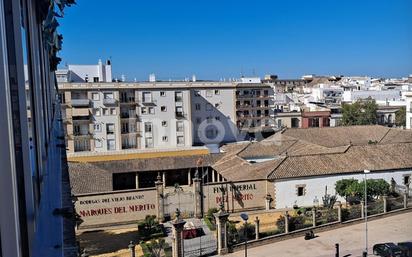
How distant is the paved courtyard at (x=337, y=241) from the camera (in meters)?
13.3

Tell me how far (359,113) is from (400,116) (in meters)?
3.66

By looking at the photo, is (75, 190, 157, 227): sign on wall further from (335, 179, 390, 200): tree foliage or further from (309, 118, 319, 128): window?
(309, 118, 319, 128): window

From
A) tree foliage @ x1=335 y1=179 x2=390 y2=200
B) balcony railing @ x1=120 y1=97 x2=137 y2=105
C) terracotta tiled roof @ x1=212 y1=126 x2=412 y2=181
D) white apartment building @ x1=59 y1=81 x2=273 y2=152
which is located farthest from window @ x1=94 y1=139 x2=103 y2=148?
tree foliage @ x1=335 y1=179 x2=390 y2=200

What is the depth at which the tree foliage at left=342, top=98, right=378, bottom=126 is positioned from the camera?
36.9 metres

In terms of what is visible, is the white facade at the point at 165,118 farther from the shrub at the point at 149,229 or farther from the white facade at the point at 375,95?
the white facade at the point at 375,95

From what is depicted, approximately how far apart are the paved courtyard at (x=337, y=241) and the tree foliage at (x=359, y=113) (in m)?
21.8

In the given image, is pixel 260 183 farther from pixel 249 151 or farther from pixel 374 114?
pixel 374 114

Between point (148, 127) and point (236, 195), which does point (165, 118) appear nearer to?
point (148, 127)

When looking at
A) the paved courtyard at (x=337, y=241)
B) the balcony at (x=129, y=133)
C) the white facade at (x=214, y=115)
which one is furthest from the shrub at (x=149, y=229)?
the white facade at (x=214, y=115)

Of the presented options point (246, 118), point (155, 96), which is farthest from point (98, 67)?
point (246, 118)

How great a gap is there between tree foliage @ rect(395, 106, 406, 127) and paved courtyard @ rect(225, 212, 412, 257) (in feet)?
77.0

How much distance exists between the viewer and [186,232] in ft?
46.0

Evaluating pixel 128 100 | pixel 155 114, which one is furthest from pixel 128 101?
pixel 155 114

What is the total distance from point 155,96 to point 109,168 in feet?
26.5
